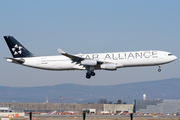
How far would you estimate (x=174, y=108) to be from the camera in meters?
138

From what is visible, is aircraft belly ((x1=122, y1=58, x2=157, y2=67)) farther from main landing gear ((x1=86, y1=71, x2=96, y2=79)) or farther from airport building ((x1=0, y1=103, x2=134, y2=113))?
airport building ((x1=0, y1=103, x2=134, y2=113))

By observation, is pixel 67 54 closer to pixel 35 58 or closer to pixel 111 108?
pixel 35 58

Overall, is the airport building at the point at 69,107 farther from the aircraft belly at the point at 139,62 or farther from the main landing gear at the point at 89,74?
the aircraft belly at the point at 139,62

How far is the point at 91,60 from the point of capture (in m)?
61.4

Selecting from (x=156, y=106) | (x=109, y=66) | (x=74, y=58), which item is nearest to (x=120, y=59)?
(x=109, y=66)

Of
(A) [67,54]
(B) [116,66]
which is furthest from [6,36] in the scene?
(B) [116,66]

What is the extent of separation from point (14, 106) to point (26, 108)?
18.6 ft

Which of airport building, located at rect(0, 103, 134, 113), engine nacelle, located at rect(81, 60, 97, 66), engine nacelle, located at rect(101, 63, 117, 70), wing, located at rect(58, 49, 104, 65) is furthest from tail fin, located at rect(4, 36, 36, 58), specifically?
airport building, located at rect(0, 103, 134, 113)

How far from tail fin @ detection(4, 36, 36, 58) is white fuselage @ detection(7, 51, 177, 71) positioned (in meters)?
5.22

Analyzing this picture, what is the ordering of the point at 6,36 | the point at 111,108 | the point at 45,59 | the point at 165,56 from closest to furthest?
the point at 165,56 < the point at 45,59 < the point at 6,36 < the point at 111,108

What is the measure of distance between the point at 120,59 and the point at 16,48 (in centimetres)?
2422

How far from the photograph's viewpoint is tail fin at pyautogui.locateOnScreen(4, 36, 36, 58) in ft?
228

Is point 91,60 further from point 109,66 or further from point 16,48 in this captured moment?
point 16,48

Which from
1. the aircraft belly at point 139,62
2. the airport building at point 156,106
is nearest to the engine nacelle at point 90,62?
the aircraft belly at point 139,62
